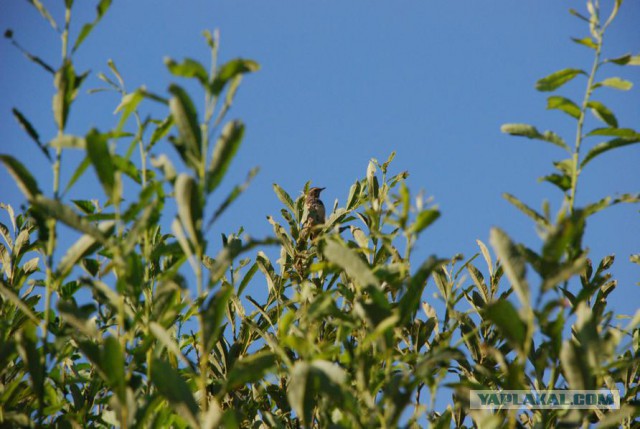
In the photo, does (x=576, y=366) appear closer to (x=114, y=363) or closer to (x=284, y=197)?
(x=114, y=363)

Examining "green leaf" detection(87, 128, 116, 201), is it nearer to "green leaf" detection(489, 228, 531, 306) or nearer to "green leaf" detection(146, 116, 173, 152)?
"green leaf" detection(146, 116, 173, 152)

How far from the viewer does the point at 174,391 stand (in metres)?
1.72

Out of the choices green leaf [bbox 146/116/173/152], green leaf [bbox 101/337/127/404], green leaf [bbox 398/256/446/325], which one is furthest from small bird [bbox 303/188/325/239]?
green leaf [bbox 101/337/127/404]

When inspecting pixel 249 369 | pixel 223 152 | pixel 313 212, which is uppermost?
pixel 313 212

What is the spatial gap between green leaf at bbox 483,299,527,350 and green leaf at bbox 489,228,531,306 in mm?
54

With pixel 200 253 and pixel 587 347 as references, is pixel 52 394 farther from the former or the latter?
pixel 587 347

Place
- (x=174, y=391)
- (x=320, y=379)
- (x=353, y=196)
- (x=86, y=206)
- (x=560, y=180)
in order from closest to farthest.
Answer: (x=320, y=379) < (x=174, y=391) < (x=560, y=180) < (x=86, y=206) < (x=353, y=196)

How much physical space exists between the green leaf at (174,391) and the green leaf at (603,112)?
1.47 meters

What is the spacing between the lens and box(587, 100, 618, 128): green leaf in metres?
2.17

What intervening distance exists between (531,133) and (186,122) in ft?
3.43

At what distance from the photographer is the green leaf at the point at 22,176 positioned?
6.40ft

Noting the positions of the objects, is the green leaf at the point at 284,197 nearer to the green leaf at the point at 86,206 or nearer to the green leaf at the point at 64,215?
the green leaf at the point at 86,206

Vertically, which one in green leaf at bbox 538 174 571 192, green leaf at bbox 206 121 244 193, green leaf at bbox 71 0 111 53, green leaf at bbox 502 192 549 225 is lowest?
green leaf at bbox 502 192 549 225

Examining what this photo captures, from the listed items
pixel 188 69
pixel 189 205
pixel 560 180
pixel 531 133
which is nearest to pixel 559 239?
pixel 560 180
